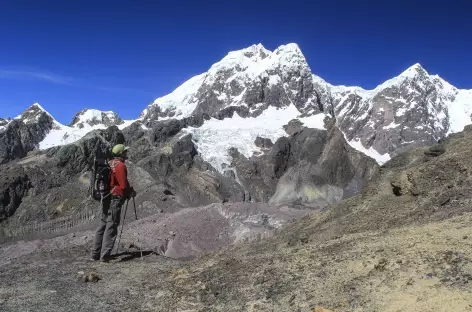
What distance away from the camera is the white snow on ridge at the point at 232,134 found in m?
151

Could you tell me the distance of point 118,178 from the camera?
44.7ft

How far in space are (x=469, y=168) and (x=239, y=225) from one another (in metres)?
33.6

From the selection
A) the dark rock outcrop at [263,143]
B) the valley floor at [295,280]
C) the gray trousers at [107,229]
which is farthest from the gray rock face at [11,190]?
the valley floor at [295,280]

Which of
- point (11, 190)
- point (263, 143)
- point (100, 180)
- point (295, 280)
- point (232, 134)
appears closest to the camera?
point (295, 280)

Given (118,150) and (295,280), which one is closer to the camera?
(295,280)

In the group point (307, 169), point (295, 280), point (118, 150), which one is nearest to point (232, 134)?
point (307, 169)

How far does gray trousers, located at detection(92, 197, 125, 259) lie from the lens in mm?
13695

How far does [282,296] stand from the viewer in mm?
8789

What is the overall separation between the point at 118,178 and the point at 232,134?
15497 cm

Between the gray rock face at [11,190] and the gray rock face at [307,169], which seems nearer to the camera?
the gray rock face at [11,190]

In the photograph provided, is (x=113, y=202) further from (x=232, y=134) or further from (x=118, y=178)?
(x=232, y=134)

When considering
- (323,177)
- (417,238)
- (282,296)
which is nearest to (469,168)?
(417,238)

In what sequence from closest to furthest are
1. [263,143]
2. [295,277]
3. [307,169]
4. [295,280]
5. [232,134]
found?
[295,280] → [295,277] → [307,169] → [263,143] → [232,134]

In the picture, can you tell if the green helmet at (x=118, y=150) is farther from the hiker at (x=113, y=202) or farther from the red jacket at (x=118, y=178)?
the red jacket at (x=118, y=178)
